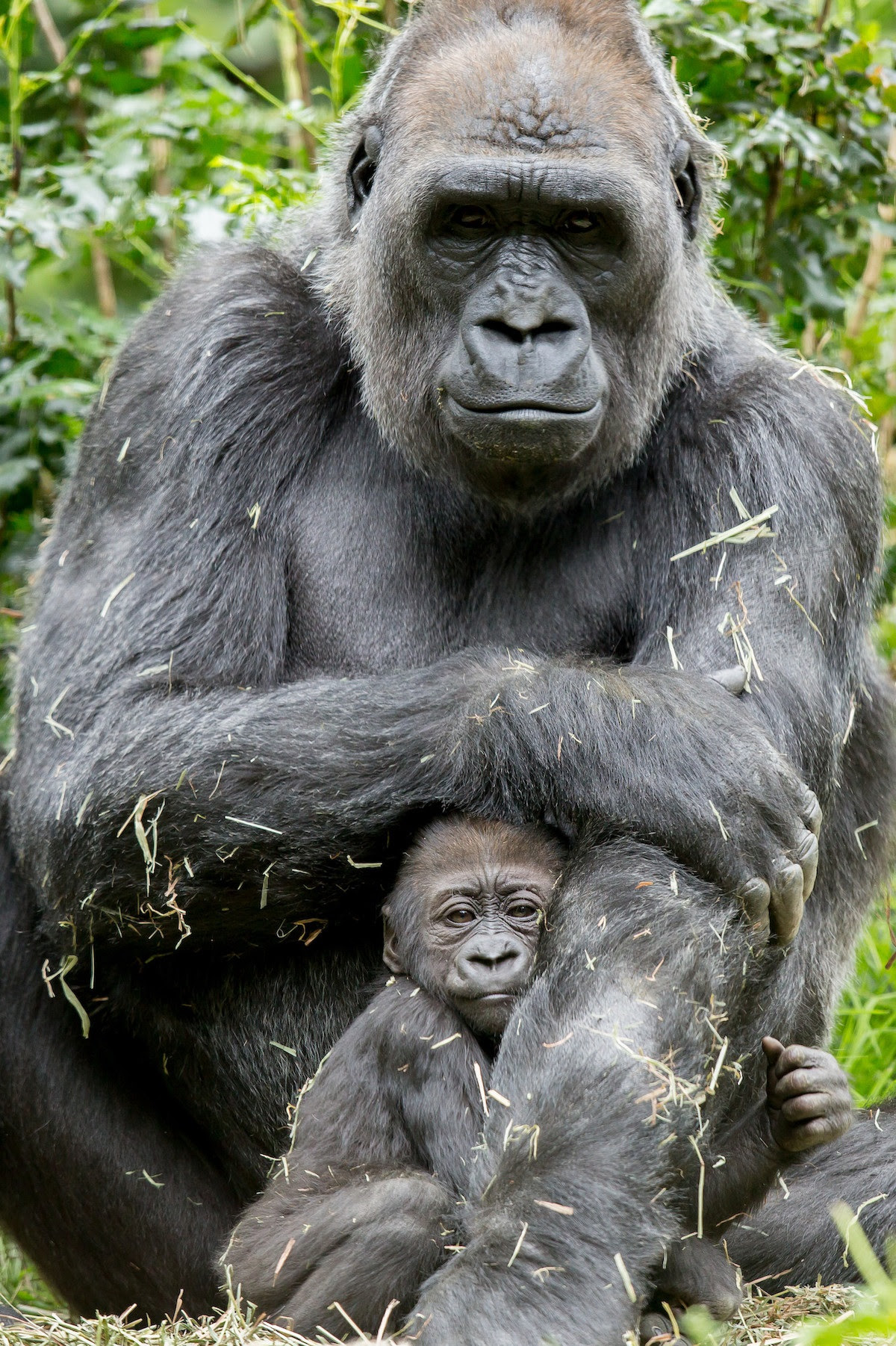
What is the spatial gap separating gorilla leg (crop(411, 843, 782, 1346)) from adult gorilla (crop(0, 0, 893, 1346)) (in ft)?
0.04

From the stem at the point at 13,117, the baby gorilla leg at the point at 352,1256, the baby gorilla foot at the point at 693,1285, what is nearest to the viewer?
the baby gorilla leg at the point at 352,1256

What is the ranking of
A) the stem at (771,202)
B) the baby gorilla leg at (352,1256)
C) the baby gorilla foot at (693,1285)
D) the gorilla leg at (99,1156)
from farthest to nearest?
1. the stem at (771,202)
2. the gorilla leg at (99,1156)
3. the baby gorilla foot at (693,1285)
4. the baby gorilla leg at (352,1256)

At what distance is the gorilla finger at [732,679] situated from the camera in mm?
3252

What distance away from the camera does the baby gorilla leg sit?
2.80m

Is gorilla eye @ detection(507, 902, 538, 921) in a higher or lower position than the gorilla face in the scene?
lower

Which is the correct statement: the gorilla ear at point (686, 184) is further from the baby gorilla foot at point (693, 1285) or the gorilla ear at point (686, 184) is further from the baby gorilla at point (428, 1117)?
the baby gorilla foot at point (693, 1285)

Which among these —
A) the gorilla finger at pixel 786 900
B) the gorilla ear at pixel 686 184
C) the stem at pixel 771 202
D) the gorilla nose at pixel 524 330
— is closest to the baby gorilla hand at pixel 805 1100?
the gorilla finger at pixel 786 900

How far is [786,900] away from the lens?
3.17 metres

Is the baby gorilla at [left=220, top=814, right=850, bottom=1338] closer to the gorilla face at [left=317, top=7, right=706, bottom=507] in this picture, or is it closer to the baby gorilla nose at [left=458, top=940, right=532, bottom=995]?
the baby gorilla nose at [left=458, top=940, right=532, bottom=995]

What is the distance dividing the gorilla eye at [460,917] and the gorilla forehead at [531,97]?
60.2 inches

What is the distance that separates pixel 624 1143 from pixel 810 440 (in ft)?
5.26

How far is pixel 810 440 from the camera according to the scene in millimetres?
3604

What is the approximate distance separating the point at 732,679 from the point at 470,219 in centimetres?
108

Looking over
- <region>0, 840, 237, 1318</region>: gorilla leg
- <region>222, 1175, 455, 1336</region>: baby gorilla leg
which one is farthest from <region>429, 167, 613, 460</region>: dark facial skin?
<region>0, 840, 237, 1318</region>: gorilla leg
